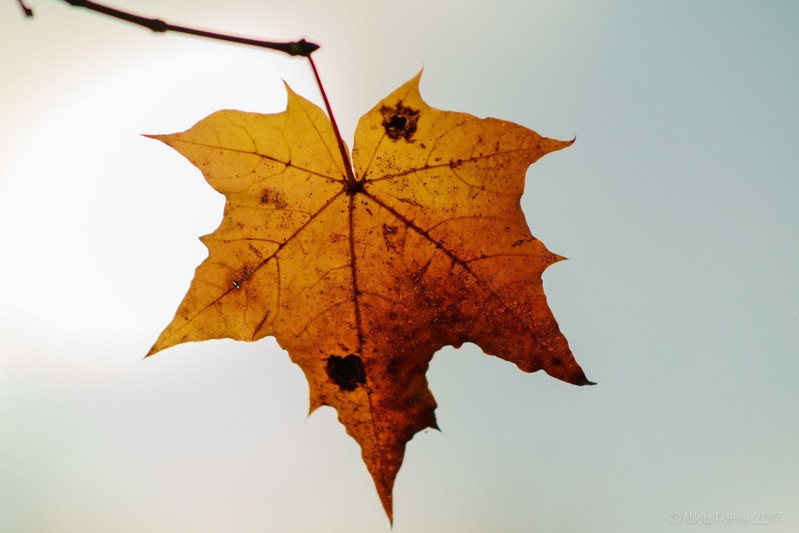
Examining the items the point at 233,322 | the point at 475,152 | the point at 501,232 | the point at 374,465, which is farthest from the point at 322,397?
the point at 475,152

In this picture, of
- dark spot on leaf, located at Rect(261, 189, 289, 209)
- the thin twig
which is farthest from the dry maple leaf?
the thin twig

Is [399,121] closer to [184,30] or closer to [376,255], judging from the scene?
[376,255]

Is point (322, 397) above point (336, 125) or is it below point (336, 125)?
below

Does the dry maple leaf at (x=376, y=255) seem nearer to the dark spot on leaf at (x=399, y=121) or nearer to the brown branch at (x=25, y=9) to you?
the dark spot on leaf at (x=399, y=121)

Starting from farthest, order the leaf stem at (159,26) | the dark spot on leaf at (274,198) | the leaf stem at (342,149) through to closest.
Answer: the dark spot on leaf at (274,198), the leaf stem at (342,149), the leaf stem at (159,26)

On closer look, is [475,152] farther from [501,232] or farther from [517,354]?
[517,354]

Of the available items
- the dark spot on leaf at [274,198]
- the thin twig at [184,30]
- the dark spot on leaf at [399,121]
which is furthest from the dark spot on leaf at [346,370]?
the thin twig at [184,30]
